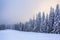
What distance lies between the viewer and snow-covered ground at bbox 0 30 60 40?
1639mm

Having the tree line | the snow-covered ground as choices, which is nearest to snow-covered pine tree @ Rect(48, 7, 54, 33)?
the tree line

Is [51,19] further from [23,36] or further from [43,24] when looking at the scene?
[23,36]

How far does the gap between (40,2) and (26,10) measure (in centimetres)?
26

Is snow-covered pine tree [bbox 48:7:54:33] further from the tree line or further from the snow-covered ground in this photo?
the snow-covered ground

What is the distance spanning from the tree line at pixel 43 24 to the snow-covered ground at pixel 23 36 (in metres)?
0.06

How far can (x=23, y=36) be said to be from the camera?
1.68m

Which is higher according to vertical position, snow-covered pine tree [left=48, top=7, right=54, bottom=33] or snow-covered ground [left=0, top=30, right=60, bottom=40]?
snow-covered pine tree [left=48, top=7, right=54, bottom=33]

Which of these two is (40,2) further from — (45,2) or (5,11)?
(5,11)

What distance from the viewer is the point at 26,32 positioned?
66.3 inches

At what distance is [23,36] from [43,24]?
0.37m

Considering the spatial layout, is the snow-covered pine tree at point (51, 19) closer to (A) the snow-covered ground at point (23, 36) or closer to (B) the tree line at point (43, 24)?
(B) the tree line at point (43, 24)

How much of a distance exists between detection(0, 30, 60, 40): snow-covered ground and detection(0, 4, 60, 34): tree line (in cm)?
6

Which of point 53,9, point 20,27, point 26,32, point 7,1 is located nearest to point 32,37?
point 26,32

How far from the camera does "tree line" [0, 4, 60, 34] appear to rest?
166cm
